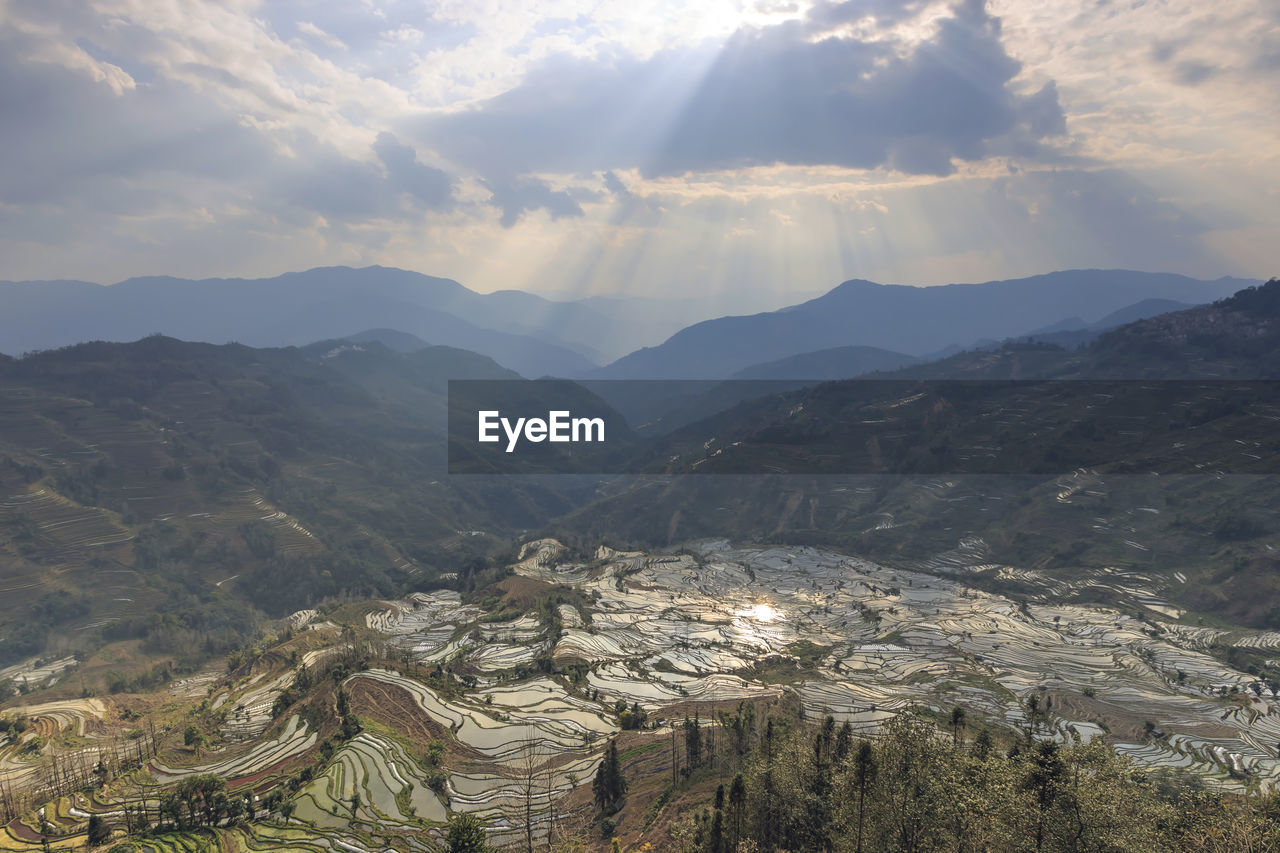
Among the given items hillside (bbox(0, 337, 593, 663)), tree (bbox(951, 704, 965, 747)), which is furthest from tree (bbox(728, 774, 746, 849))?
hillside (bbox(0, 337, 593, 663))

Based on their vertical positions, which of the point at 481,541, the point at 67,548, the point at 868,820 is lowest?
the point at 481,541

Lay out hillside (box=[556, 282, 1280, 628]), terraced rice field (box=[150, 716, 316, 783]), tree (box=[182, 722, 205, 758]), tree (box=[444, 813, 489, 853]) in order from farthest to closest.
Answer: hillside (box=[556, 282, 1280, 628])
tree (box=[182, 722, 205, 758])
terraced rice field (box=[150, 716, 316, 783])
tree (box=[444, 813, 489, 853])

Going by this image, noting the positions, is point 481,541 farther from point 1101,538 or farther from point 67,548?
point 1101,538

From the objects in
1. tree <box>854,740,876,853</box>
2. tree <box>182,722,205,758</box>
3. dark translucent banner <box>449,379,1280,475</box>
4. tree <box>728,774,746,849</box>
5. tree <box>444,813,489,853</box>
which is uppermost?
dark translucent banner <box>449,379,1280,475</box>

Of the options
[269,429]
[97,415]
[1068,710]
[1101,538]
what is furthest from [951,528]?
[97,415]

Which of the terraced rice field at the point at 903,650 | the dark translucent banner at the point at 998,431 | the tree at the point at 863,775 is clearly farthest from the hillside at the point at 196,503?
the tree at the point at 863,775

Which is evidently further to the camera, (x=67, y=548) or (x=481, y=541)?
(x=481, y=541)

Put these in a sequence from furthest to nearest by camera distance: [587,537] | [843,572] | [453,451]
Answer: [453,451], [587,537], [843,572]

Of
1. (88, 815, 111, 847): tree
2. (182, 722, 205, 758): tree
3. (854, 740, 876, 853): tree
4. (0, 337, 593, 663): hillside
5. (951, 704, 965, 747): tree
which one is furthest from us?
(0, 337, 593, 663): hillside

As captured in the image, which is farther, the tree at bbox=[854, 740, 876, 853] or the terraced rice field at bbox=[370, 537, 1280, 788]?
the terraced rice field at bbox=[370, 537, 1280, 788]

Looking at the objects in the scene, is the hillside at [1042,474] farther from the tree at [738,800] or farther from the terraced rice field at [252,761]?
the terraced rice field at [252,761]

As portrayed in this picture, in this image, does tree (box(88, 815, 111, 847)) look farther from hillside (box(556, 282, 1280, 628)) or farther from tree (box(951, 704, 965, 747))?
hillside (box(556, 282, 1280, 628))
